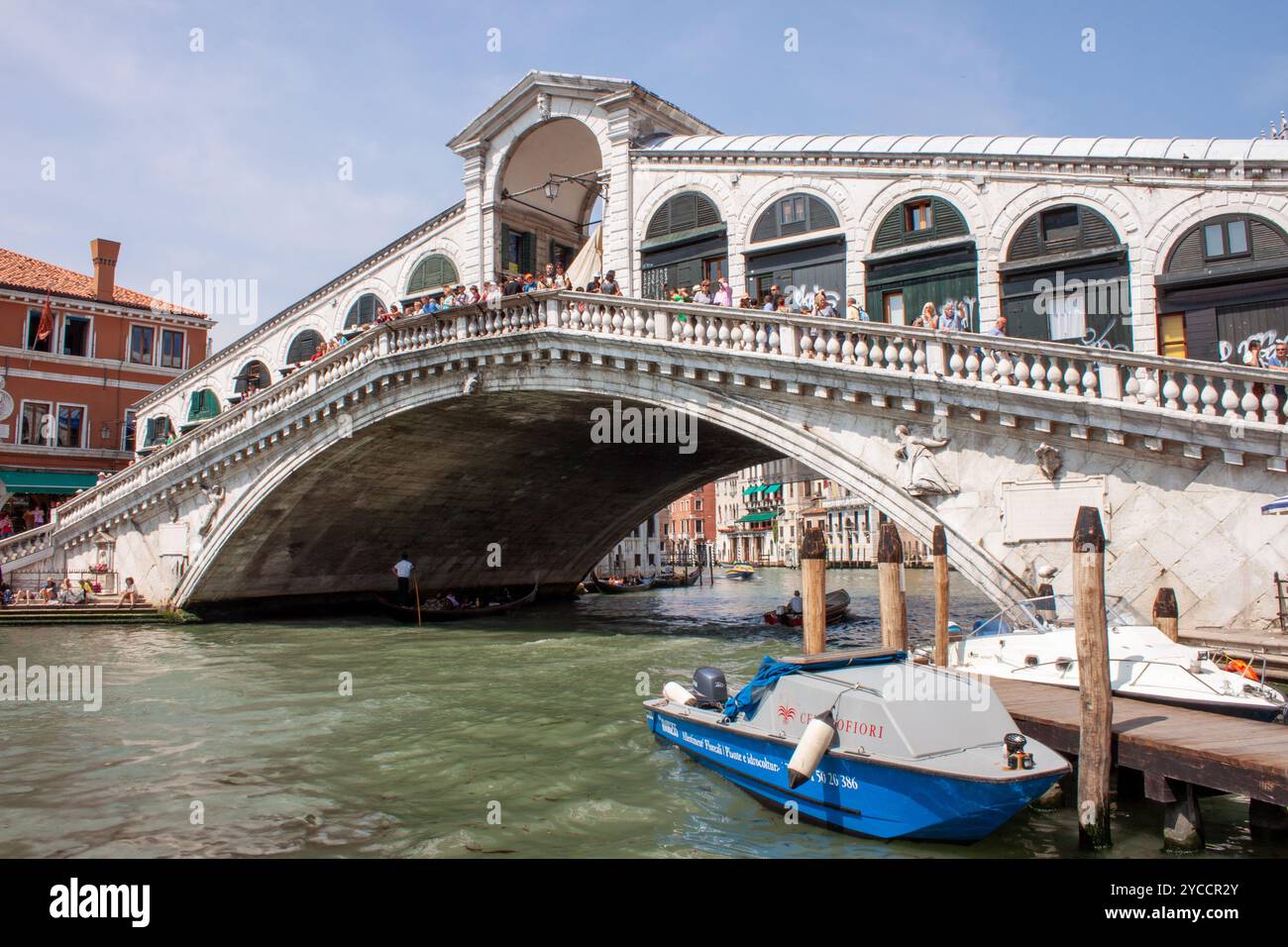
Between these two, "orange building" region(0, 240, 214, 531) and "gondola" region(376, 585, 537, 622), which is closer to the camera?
"gondola" region(376, 585, 537, 622)

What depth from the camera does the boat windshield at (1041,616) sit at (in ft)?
32.0

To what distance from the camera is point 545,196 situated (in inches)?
845

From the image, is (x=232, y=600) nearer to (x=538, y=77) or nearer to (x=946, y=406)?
(x=538, y=77)

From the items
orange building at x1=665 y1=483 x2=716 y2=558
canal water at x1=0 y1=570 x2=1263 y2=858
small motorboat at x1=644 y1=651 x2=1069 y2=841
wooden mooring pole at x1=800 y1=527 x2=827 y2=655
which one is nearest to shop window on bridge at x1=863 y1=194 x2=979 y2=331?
wooden mooring pole at x1=800 y1=527 x2=827 y2=655

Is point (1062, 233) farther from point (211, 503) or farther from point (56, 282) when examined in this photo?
point (56, 282)

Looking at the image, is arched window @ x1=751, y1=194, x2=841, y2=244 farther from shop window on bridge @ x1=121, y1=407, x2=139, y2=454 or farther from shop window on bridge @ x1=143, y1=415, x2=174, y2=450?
shop window on bridge @ x1=121, y1=407, x2=139, y2=454

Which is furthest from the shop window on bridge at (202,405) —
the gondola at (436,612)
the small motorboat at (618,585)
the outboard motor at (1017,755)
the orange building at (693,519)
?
the orange building at (693,519)

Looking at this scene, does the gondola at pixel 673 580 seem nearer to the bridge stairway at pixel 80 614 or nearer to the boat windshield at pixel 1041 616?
the bridge stairway at pixel 80 614

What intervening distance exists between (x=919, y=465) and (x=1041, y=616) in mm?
2889

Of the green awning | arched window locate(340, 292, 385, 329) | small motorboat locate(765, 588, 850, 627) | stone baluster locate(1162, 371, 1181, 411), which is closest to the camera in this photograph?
stone baluster locate(1162, 371, 1181, 411)

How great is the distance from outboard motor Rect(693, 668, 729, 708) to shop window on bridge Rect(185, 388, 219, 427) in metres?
22.3

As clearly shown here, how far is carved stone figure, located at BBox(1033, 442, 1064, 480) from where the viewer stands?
444 inches

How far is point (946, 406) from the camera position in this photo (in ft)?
39.4

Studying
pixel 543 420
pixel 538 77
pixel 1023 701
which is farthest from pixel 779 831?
pixel 538 77
